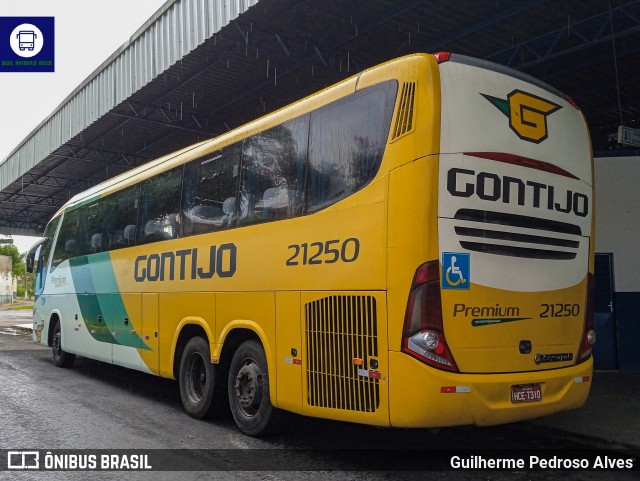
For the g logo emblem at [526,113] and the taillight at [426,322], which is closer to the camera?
the taillight at [426,322]

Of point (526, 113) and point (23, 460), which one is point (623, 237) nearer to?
point (526, 113)

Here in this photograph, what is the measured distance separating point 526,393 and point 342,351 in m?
1.57

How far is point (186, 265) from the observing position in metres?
7.98

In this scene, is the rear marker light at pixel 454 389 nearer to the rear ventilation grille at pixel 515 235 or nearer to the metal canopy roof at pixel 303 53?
the rear ventilation grille at pixel 515 235

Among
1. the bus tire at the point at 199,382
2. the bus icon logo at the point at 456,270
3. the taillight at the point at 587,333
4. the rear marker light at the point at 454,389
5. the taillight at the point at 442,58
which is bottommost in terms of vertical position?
the bus tire at the point at 199,382

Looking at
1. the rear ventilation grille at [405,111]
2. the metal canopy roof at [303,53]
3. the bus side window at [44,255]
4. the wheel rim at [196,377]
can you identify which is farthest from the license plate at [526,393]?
the bus side window at [44,255]

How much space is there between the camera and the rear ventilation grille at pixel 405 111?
512 cm

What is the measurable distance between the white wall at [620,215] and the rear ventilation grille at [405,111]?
21.6 feet

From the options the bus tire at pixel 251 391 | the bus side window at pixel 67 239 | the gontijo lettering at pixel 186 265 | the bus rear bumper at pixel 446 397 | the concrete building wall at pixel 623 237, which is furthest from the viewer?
the bus side window at pixel 67 239

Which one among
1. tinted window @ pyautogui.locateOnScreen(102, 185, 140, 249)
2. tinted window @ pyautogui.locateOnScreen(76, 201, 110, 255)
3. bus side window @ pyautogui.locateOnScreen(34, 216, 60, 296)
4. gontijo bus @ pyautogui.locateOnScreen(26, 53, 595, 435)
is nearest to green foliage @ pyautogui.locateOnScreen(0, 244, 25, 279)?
bus side window @ pyautogui.locateOnScreen(34, 216, 60, 296)

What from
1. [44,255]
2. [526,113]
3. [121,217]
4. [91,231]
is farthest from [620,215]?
[44,255]

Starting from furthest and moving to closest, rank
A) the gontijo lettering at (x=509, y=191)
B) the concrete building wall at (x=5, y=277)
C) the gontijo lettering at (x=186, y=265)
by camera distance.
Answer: the concrete building wall at (x=5, y=277)
the gontijo lettering at (x=186, y=265)
the gontijo lettering at (x=509, y=191)

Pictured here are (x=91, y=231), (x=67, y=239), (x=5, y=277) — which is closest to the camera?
(x=91, y=231)

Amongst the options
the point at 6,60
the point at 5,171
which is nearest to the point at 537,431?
the point at 6,60
